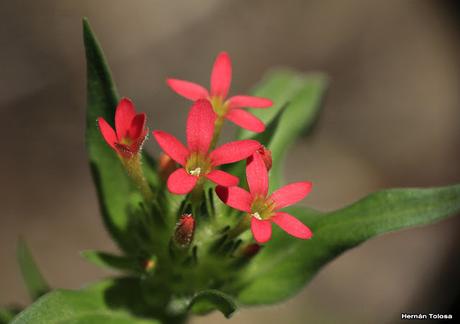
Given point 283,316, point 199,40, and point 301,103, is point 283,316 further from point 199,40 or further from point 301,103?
point 199,40

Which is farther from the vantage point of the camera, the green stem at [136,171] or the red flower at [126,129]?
the green stem at [136,171]

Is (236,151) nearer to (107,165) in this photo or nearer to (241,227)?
(241,227)

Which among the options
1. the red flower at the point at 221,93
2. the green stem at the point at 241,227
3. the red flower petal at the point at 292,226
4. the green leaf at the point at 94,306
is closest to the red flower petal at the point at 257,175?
the red flower petal at the point at 292,226

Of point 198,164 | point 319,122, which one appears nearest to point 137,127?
point 198,164

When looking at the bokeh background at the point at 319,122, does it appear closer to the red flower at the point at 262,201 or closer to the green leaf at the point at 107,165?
the green leaf at the point at 107,165

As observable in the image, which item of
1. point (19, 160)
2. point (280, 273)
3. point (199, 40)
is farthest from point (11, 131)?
point (280, 273)

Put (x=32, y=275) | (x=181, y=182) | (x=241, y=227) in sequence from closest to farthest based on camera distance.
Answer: (x=181, y=182) < (x=241, y=227) < (x=32, y=275)
